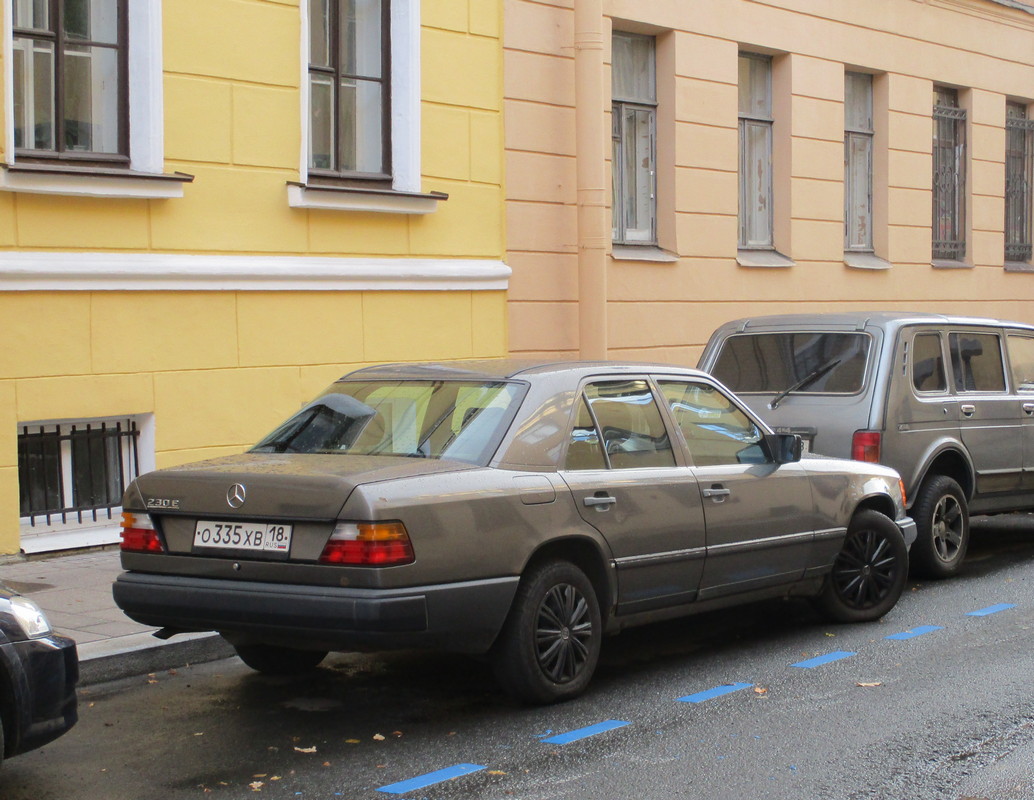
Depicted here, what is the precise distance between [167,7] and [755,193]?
805cm

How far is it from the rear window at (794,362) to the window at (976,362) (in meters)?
0.96

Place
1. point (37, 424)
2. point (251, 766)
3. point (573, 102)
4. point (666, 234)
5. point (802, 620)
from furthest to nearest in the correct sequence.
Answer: point (666, 234)
point (573, 102)
point (37, 424)
point (802, 620)
point (251, 766)

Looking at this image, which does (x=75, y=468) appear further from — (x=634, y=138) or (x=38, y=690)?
(x=634, y=138)

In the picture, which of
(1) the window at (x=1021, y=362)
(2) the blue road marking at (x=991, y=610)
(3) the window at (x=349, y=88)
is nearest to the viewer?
(2) the blue road marking at (x=991, y=610)

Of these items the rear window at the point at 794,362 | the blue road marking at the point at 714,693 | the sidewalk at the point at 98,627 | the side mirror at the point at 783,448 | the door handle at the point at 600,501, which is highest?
the rear window at the point at 794,362

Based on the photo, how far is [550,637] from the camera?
6.14 metres

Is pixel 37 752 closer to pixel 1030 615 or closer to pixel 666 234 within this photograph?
pixel 1030 615

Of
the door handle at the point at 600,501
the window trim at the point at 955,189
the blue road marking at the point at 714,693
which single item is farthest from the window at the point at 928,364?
the window trim at the point at 955,189

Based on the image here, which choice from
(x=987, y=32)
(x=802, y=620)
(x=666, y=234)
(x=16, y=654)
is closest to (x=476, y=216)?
(x=666, y=234)

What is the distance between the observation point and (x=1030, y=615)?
8.28 m

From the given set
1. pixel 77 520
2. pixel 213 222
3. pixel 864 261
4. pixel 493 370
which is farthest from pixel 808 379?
pixel 864 261

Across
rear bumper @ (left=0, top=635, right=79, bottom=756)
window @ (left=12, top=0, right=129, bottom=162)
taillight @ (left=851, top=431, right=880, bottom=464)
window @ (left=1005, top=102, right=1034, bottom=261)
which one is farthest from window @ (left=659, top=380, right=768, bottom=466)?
window @ (left=1005, top=102, right=1034, bottom=261)

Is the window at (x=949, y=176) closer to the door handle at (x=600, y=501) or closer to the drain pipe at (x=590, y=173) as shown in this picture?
the drain pipe at (x=590, y=173)

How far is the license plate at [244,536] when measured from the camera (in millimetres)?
5719
